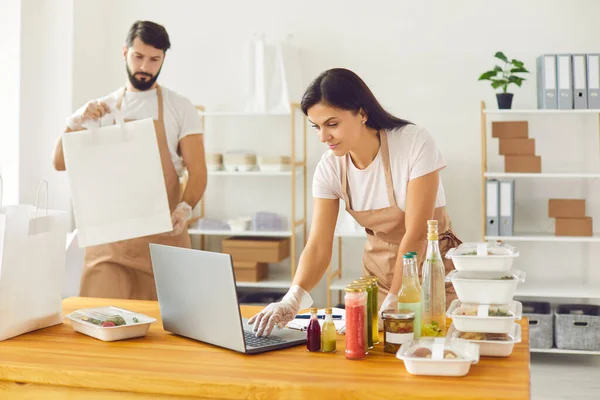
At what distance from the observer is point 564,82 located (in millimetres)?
4094

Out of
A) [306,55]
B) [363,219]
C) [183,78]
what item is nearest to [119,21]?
[183,78]

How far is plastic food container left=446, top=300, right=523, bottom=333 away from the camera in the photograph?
161 cm

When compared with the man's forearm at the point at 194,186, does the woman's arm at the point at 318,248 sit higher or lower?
lower

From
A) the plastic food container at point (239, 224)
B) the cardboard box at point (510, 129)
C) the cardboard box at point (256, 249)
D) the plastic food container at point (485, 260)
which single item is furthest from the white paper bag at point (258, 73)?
the plastic food container at point (485, 260)

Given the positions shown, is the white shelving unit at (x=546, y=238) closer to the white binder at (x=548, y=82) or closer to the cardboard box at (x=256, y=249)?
the white binder at (x=548, y=82)

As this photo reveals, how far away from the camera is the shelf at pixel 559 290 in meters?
4.08

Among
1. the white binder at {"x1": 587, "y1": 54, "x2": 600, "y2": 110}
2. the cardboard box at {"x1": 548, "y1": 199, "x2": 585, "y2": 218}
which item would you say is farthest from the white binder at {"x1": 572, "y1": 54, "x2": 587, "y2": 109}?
the cardboard box at {"x1": 548, "y1": 199, "x2": 585, "y2": 218}

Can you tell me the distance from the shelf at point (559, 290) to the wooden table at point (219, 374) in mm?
2369

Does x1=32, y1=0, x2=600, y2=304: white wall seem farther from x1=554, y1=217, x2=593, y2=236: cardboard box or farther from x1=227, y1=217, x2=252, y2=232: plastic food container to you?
x1=554, y1=217, x2=593, y2=236: cardboard box

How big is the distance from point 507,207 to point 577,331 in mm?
775

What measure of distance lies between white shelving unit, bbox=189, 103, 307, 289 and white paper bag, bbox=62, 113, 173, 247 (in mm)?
1827

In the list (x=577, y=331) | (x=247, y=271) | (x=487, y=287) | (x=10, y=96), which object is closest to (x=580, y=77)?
(x=577, y=331)

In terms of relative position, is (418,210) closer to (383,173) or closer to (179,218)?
(383,173)

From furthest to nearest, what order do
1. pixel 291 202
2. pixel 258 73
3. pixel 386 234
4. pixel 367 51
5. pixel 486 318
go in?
1. pixel 291 202
2. pixel 367 51
3. pixel 258 73
4. pixel 386 234
5. pixel 486 318
